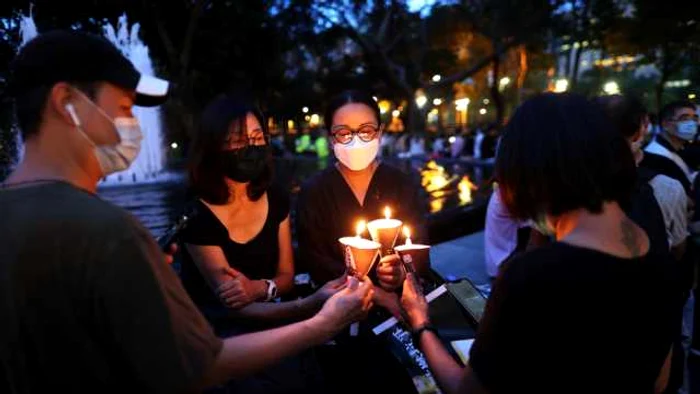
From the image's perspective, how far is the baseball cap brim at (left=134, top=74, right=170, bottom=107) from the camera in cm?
169

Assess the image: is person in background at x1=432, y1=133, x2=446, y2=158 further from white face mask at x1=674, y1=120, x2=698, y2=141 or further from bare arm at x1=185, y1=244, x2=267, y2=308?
bare arm at x1=185, y1=244, x2=267, y2=308

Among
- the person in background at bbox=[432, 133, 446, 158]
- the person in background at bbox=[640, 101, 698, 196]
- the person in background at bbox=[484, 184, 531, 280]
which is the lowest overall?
the person in background at bbox=[432, 133, 446, 158]

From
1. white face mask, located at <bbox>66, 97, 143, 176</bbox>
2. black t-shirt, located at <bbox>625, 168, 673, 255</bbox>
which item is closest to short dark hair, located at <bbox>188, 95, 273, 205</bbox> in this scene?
white face mask, located at <bbox>66, 97, 143, 176</bbox>

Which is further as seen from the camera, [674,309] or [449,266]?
[449,266]

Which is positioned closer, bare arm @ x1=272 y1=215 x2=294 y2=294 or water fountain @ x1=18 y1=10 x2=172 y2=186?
bare arm @ x1=272 y1=215 x2=294 y2=294

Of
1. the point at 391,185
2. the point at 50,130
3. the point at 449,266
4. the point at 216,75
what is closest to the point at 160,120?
the point at 216,75

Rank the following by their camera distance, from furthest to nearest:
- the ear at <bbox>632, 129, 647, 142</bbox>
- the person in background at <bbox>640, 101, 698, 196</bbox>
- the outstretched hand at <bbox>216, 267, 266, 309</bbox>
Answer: the person in background at <bbox>640, 101, 698, 196</bbox> < the ear at <bbox>632, 129, 647, 142</bbox> < the outstretched hand at <bbox>216, 267, 266, 309</bbox>

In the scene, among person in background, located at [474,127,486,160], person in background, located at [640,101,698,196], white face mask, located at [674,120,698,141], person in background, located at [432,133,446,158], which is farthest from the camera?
person in background, located at [432,133,446,158]

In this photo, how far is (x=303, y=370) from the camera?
253 cm

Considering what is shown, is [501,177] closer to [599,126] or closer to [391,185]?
[599,126]

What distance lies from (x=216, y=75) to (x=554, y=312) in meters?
29.5

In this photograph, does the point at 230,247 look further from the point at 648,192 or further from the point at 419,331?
the point at 648,192

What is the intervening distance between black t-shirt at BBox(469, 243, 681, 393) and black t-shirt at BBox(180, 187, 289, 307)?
1.67 m

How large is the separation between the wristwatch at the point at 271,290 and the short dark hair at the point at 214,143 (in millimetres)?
533
